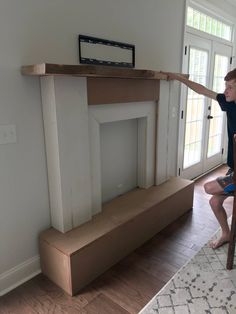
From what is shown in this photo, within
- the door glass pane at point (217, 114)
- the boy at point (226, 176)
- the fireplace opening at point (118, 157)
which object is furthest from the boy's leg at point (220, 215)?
the door glass pane at point (217, 114)

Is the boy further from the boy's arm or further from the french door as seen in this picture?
the french door

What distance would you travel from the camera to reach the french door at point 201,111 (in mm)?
3441

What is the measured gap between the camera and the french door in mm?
3441

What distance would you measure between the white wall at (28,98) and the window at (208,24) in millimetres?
1428

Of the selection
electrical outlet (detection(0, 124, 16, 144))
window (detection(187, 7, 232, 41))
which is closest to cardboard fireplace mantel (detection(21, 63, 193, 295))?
electrical outlet (detection(0, 124, 16, 144))

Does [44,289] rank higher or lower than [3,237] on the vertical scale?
lower

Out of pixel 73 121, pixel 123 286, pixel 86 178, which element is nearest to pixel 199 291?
pixel 123 286

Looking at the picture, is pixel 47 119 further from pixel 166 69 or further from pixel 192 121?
pixel 192 121

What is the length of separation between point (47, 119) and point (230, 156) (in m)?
1.53

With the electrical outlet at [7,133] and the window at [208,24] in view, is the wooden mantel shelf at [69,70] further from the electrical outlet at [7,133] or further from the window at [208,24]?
the window at [208,24]

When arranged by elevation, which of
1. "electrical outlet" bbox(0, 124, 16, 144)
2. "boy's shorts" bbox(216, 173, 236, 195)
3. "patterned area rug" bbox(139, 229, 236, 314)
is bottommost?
"patterned area rug" bbox(139, 229, 236, 314)

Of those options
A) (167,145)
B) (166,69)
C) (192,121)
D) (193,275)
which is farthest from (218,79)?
(193,275)

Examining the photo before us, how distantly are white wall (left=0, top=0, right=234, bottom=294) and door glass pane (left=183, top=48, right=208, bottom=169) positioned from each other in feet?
5.22

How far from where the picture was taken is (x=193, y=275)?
1.98 meters
